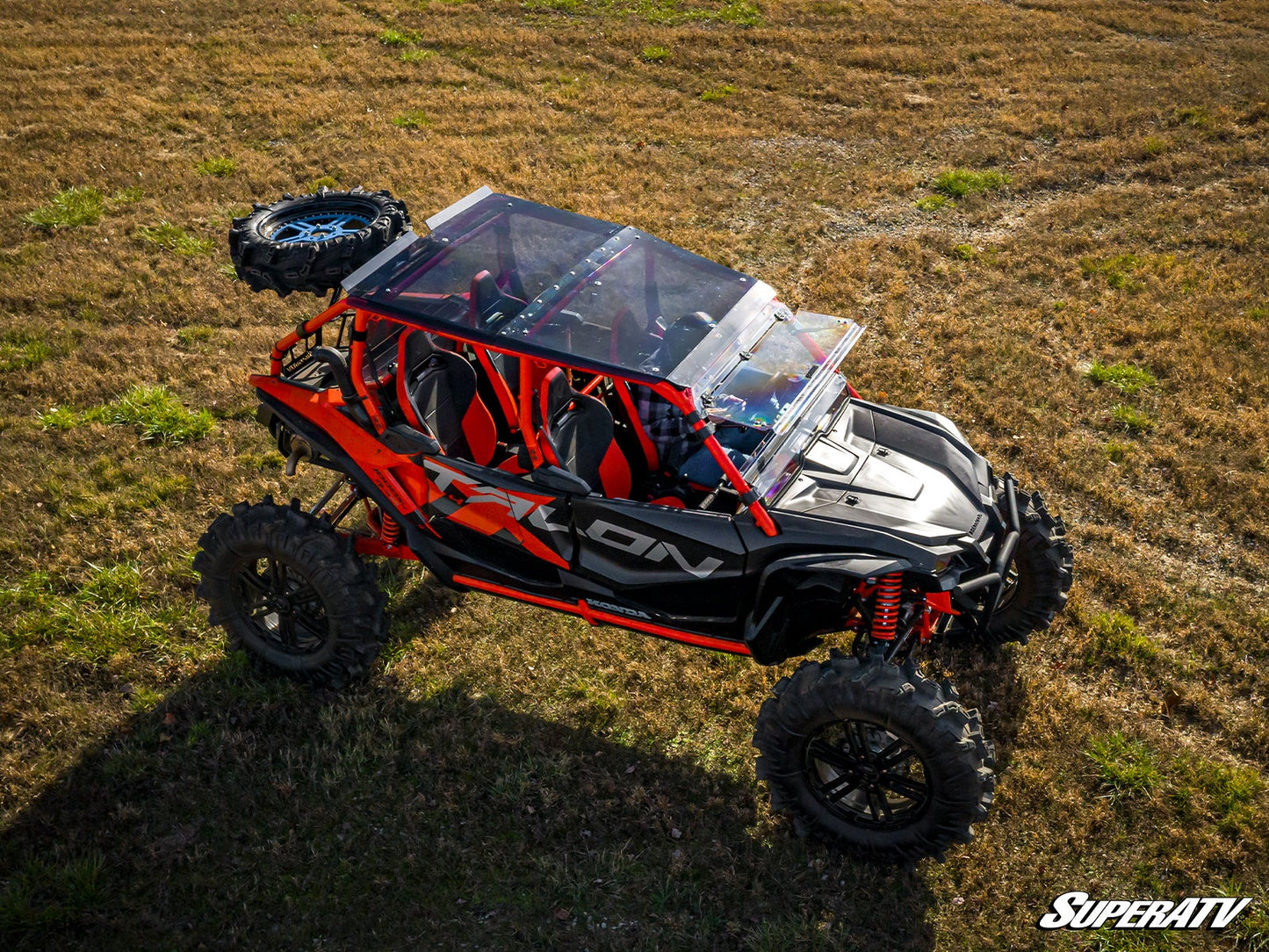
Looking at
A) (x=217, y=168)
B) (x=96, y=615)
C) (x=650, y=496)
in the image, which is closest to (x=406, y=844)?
(x=650, y=496)

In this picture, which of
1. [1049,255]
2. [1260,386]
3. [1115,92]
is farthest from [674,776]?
[1115,92]

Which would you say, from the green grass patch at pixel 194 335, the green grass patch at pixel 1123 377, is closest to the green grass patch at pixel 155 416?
the green grass patch at pixel 194 335

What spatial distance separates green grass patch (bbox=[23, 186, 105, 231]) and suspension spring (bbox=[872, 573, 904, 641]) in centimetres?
1062

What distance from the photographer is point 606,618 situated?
5.76 meters

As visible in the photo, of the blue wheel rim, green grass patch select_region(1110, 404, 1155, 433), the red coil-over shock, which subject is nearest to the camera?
the red coil-over shock

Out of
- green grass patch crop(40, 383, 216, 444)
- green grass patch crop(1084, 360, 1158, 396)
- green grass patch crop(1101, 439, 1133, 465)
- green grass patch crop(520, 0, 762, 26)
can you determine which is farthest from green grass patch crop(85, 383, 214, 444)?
green grass patch crop(520, 0, 762, 26)

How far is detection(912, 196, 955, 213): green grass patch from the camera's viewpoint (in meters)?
12.5

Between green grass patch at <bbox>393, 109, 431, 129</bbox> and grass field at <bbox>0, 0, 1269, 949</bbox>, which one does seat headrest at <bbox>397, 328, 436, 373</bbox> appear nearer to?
grass field at <bbox>0, 0, 1269, 949</bbox>

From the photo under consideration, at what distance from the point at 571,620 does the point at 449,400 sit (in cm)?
177

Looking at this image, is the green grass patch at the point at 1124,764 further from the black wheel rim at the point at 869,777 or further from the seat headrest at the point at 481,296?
the seat headrest at the point at 481,296

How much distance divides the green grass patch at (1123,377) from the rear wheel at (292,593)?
6.97 metres

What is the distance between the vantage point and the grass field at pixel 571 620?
519cm

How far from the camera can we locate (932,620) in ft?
18.4

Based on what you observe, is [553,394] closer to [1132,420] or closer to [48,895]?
[48,895]
